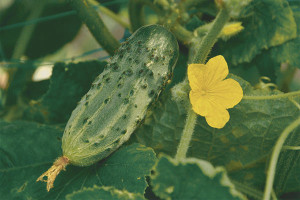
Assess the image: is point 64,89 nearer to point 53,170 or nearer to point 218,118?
point 53,170

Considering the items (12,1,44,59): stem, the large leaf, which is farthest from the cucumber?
(12,1,44,59): stem

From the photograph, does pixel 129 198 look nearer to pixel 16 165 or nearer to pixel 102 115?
pixel 102 115

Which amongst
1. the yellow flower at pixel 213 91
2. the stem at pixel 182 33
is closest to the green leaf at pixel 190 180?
the yellow flower at pixel 213 91

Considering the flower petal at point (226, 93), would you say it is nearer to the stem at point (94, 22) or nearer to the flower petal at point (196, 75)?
the flower petal at point (196, 75)

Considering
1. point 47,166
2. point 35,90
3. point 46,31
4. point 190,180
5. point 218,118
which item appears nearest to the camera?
point 190,180

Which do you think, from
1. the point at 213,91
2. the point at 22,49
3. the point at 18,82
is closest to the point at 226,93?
the point at 213,91
